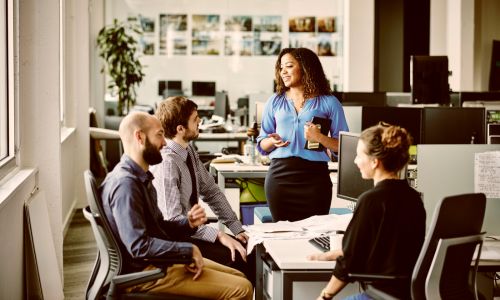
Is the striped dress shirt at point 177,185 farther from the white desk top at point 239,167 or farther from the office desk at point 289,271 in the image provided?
the white desk top at point 239,167

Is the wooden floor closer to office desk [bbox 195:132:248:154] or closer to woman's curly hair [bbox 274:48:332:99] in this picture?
office desk [bbox 195:132:248:154]

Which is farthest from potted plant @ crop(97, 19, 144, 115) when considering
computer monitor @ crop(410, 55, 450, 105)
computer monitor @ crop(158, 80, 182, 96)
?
computer monitor @ crop(410, 55, 450, 105)

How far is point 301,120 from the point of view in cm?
471

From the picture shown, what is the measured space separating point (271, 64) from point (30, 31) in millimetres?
8910

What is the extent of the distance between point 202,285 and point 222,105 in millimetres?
7360

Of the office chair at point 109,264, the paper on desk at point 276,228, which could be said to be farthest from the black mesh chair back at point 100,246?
the paper on desk at point 276,228

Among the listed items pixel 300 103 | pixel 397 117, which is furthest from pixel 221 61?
pixel 300 103

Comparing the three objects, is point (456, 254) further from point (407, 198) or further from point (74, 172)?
point (74, 172)

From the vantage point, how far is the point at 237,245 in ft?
13.4

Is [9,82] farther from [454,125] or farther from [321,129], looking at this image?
[454,125]

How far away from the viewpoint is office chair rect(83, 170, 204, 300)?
334cm

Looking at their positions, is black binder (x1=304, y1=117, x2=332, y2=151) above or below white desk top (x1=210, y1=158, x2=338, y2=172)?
above

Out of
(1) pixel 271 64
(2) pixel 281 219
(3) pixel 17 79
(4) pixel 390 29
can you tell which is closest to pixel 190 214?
(2) pixel 281 219

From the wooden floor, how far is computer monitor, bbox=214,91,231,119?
2.56 metres
